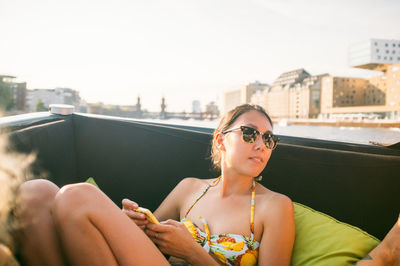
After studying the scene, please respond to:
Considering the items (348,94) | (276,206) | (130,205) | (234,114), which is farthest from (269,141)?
(348,94)

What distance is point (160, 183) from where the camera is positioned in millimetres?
2146

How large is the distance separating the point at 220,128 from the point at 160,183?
0.72m

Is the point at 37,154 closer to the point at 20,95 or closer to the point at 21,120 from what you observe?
the point at 21,120

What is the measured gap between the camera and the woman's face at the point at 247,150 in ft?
4.77

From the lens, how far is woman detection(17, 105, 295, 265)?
3.27ft

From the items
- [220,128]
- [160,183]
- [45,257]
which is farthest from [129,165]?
[45,257]

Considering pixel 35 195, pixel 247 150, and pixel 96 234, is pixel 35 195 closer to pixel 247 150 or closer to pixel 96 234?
pixel 96 234

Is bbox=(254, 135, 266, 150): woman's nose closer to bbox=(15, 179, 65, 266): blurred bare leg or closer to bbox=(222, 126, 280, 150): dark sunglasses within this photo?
bbox=(222, 126, 280, 150): dark sunglasses

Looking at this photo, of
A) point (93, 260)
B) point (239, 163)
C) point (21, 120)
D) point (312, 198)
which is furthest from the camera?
point (312, 198)

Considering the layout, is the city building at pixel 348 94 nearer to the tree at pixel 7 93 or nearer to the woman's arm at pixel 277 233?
the tree at pixel 7 93

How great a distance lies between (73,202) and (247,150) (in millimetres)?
803

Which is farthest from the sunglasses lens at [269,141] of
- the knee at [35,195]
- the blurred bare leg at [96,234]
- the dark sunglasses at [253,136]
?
the knee at [35,195]

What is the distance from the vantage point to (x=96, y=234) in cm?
99

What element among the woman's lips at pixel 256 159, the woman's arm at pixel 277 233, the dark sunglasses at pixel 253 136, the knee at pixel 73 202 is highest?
the dark sunglasses at pixel 253 136
